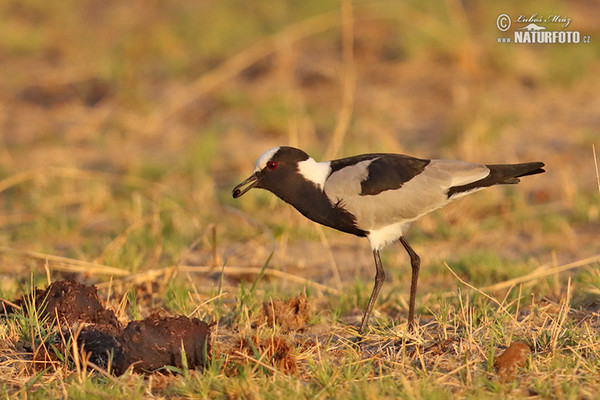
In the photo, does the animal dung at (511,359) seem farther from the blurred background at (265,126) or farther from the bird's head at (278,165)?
the bird's head at (278,165)

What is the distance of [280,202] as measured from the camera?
22.0 feet

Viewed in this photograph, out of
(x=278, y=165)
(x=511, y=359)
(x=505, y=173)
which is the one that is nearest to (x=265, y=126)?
(x=278, y=165)

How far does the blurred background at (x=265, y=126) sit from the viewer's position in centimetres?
587

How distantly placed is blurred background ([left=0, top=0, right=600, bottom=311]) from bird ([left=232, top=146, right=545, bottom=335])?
0.71 m

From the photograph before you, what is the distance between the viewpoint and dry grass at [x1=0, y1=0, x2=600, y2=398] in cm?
370

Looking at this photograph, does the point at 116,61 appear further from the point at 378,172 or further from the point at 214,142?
the point at 378,172

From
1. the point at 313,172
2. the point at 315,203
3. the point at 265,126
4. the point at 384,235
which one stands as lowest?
the point at 384,235

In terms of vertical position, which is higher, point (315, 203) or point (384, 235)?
→ point (315, 203)

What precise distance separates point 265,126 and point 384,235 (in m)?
4.32

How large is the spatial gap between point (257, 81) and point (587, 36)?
3978 millimetres

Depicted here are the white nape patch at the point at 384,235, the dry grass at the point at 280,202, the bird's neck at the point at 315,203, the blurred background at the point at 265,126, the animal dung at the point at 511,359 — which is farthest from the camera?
the blurred background at the point at 265,126

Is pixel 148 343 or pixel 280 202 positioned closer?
pixel 148 343

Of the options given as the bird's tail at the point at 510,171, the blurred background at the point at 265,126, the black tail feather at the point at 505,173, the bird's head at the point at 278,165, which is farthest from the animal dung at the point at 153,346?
the bird's tail at the point at 510,171

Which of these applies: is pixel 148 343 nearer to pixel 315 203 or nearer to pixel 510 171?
pixel 315 203
